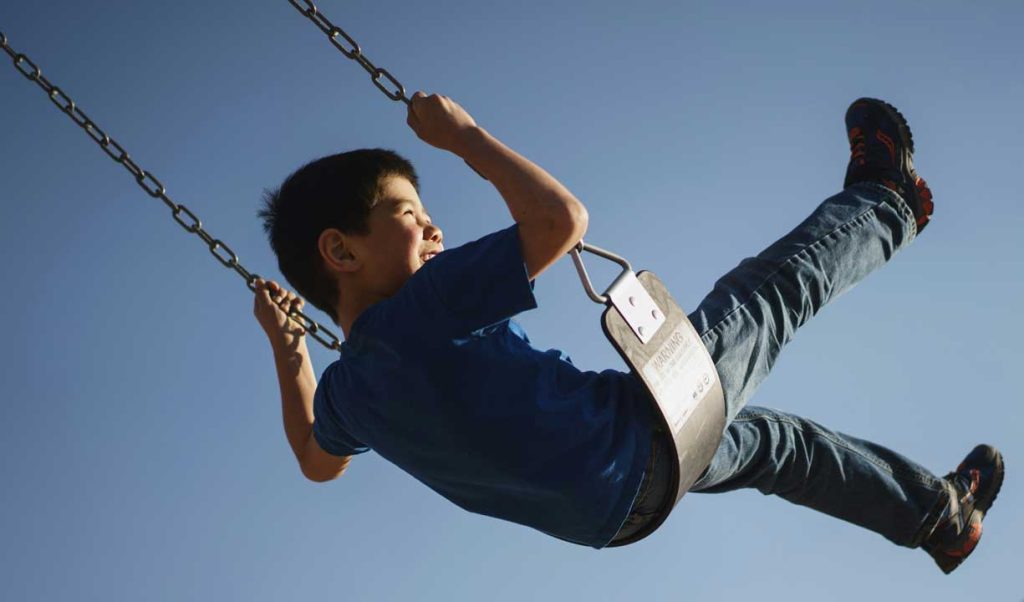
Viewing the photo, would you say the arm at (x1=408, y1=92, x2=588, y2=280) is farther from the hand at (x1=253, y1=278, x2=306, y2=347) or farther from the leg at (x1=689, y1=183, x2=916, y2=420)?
the hand at (x1=253, y1=278, x2=306, y2=347)

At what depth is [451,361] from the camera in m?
2.97

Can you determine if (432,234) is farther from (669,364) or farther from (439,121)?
(669,364)

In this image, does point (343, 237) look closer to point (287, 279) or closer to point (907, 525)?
point (287, 279)

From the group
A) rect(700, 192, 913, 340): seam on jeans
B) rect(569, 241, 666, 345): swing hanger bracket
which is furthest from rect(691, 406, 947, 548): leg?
rect(569, 241, 666, 345): swing hanger bracket

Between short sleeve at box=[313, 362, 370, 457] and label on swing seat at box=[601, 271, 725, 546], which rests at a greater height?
short sleeve at box=[313, 362, 370, 457]

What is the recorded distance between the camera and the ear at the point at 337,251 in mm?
3346

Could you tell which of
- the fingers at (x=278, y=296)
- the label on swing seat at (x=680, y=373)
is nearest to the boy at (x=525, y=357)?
the fingers at (x=278, y=296)

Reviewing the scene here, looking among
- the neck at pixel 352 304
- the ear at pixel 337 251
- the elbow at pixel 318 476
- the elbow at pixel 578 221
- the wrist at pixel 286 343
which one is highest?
the wrist at pixel 286 343

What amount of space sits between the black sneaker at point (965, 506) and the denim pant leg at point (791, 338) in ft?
0.28

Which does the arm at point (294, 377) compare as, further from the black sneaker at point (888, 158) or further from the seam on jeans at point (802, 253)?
the black sneaker at point (888, 158)

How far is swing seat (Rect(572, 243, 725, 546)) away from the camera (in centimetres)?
288

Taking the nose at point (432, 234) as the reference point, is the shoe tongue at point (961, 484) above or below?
below

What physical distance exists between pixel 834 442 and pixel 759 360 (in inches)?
21.9

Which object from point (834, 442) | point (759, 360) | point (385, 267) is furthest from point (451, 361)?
point (834, 442)
